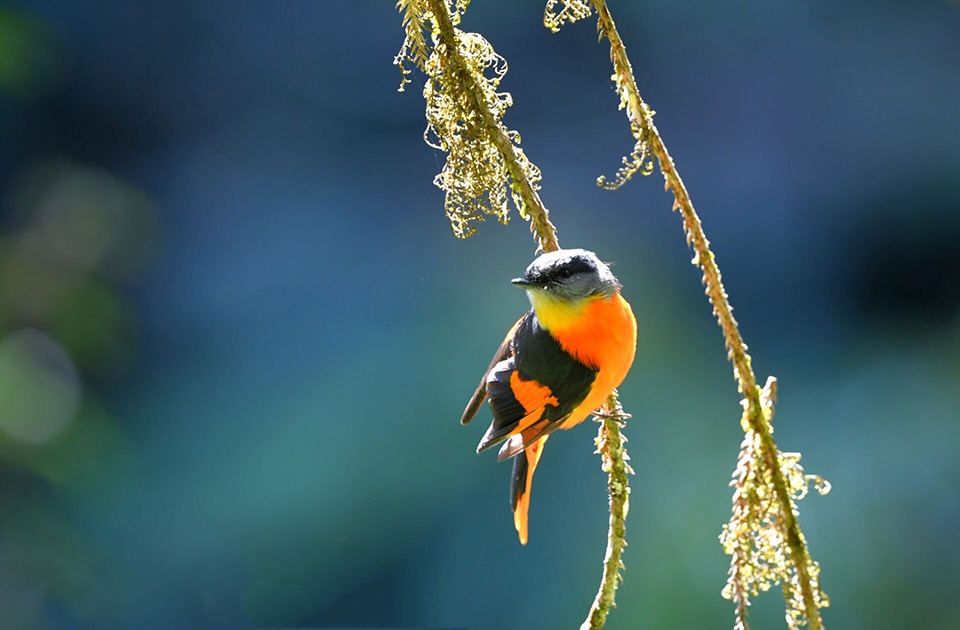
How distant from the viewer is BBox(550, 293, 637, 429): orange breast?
3.63ft

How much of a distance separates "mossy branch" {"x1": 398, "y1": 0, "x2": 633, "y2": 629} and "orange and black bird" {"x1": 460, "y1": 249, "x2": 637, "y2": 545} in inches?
5.3

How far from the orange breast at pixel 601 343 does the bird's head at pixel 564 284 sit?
0.05 feet

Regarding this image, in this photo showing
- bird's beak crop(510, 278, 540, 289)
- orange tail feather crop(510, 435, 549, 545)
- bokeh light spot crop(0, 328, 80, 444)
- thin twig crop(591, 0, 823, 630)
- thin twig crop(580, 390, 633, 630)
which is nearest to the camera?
thin twig crop(591, 0, 823, 630)

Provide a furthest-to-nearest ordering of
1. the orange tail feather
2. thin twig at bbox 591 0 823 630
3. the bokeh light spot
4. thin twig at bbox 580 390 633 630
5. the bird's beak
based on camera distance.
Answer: the bokeh light spot
the orange tail feather
the bird's beak
thin twig at bbox 580 390 633 630
thin twig at bbox 591 0 823 630

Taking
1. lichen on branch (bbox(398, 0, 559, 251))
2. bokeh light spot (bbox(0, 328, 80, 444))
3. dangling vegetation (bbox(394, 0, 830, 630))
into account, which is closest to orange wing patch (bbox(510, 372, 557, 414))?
dangling vegetation (bbox(394, 0, 830, 630))

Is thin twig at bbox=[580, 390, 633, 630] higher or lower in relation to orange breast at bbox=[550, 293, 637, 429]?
lower

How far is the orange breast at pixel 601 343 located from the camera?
43.6 inches

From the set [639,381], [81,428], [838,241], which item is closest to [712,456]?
[639,381]

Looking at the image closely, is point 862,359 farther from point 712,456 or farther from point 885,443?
point 712,456

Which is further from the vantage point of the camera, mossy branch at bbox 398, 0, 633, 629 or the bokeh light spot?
the bokeh light spot

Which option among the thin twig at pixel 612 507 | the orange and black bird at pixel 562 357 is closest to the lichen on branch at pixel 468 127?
the orange and black bird at pixel 562 357

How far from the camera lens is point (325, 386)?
237 cm

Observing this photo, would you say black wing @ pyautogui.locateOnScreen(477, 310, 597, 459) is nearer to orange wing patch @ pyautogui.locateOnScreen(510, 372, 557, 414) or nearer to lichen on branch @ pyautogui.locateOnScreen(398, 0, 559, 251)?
orange wing patch @ pyautogui.locateOnScreen(510, 372, 557, 414)

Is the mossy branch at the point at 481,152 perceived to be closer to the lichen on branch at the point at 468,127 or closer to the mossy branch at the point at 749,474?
the lichen on branch at the point at 468,127
